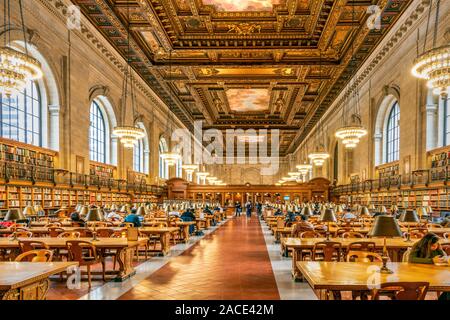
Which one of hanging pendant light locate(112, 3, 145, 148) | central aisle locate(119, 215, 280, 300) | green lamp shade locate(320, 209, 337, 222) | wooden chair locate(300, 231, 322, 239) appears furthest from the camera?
hanging pendant light locate(112, 3, 145, 148)

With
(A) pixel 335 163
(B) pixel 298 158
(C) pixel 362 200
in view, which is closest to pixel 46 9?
(C) pixel 362 200

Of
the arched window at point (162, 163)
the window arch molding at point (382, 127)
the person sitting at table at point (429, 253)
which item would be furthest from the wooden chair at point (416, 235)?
the arched window at point (162, 163)

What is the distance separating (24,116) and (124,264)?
8952mm

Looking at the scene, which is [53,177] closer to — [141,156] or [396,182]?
[141,156]

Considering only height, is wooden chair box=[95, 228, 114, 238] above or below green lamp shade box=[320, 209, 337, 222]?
below

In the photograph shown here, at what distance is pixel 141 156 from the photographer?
25969 millimetres

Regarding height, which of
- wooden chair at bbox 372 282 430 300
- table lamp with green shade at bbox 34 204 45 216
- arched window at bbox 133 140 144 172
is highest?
arched window at bbox 133 140 144 172

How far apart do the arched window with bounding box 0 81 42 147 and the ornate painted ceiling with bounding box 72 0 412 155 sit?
3589 millimetres

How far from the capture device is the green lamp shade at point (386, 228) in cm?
350

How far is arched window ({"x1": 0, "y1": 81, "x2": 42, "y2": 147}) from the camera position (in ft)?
39.2

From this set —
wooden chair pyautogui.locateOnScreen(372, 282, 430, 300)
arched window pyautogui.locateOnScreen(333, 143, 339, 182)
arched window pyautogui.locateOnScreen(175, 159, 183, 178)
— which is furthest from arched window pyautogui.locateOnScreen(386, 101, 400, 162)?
arched window pyautogui.locateOnScreen(175, 159, 183, 178)

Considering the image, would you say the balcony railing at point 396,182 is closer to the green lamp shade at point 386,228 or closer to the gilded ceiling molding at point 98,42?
the green lamp shade at point 386,228

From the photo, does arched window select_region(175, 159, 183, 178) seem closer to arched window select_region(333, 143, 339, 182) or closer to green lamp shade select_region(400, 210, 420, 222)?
arched window select_region(333, 143, 339, 182)

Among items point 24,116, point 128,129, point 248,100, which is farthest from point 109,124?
point 248,100
